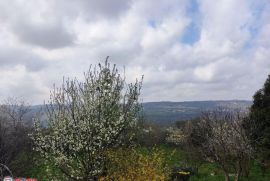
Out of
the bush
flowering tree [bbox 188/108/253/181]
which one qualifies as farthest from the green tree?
the bush

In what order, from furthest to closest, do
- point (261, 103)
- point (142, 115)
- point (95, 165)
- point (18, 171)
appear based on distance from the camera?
1. point (18, 171)
2. point (261, 103)
3. point (142, 115)
4. point (95, 165)

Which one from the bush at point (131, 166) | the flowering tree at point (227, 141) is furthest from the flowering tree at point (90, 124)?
the flowering tree at point (227, 141)

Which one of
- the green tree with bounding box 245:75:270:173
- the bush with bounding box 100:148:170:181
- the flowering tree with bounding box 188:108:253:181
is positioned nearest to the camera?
the bush with bounding box 100:148:170:181

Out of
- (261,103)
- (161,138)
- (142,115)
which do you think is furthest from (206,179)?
(161,138)

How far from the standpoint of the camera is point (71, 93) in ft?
85.2

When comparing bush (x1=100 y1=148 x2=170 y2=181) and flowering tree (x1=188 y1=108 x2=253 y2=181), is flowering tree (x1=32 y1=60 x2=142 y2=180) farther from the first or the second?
flowering tree (x1=188 y1=108 x2=253 y2=181)

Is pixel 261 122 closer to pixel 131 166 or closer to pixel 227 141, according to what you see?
pixel 227 141

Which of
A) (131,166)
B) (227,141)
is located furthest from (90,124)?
(227,141)

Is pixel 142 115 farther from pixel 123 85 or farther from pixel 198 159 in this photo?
pixel 198 159

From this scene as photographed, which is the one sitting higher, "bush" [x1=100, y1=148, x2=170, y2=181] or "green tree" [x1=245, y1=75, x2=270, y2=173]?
"green tree" [x1=245, y1=75, x2=270, y2=173]

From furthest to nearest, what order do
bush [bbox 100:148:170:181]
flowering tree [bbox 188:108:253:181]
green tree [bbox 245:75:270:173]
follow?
green tree [bbox 245:75:270:173]
flowering tree [bbox 188:108:253:181]
bush [bbox 100:148:170:181]

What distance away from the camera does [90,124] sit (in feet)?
80.2

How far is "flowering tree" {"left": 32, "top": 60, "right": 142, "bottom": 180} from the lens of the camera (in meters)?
24.5

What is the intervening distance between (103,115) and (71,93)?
262 centimetres
